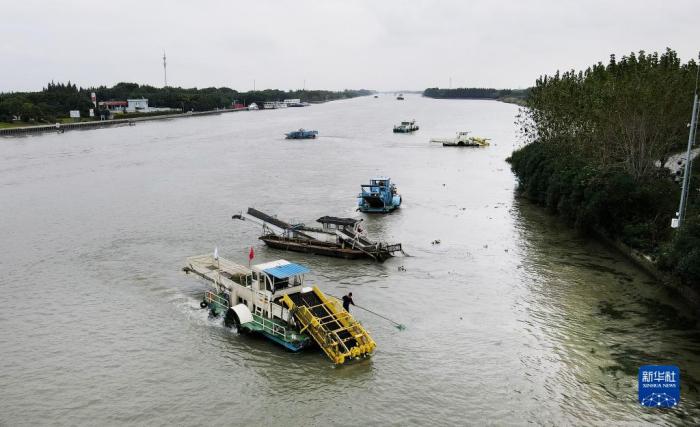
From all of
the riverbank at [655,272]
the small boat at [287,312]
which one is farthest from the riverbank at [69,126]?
the riverbank at [655,272]

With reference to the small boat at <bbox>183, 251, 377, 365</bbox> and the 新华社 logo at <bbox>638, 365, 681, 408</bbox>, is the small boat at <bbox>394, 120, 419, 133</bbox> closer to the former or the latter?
the small boat at <bbox>183, 251, 377, 365</bbox>

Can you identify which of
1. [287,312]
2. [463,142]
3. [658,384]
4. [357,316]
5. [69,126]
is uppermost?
[69,126]

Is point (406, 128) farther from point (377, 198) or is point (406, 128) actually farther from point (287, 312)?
point (287, 312)

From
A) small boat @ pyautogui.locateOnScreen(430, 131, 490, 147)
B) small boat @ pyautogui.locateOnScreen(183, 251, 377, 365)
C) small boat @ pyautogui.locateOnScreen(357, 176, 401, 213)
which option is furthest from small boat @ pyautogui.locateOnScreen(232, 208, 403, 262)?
small boat @ pyautogui.locateOnScreen(430, 131, 490, 147)

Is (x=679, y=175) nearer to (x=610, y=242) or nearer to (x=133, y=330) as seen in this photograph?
(x=610, y=242)

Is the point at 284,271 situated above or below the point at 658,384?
below

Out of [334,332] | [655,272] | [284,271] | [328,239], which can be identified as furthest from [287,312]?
[655,272]

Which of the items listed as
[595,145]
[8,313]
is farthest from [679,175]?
[8,313]
